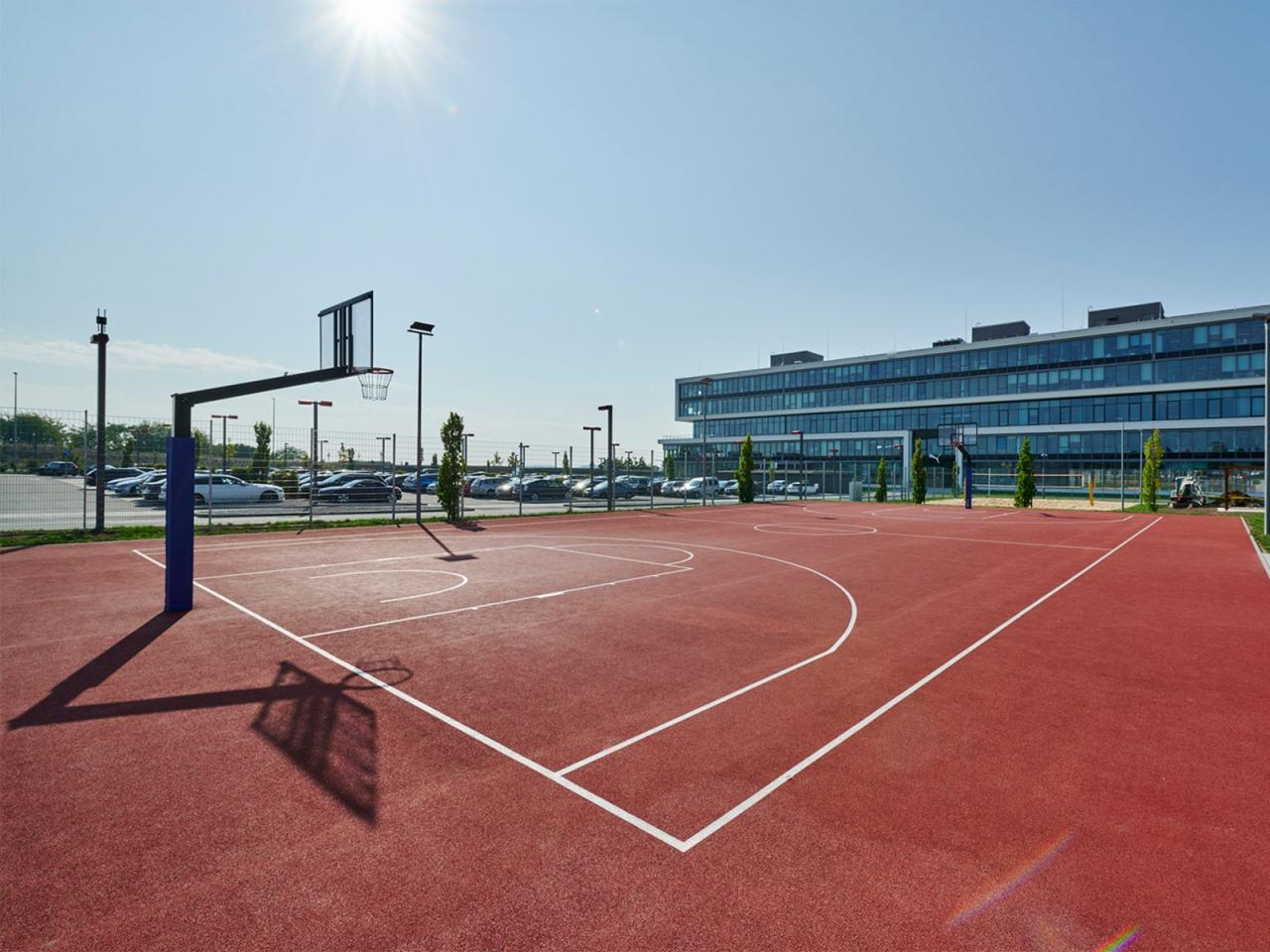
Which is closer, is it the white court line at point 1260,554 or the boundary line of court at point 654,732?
the boundary line of court at point 654,732

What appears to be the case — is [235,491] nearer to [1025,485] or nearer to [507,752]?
[507,752]

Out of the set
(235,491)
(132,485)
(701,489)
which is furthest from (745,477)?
(132,485)

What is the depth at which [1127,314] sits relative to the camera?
65.9 m

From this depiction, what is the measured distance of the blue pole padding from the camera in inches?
394

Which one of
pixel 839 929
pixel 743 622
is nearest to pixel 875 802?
pixel 839 929

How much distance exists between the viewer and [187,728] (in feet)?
18.6

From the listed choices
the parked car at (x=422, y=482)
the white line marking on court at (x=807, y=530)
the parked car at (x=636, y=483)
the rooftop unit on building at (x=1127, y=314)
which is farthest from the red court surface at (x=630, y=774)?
the rooftop unit on building at (x=1127, y=314)

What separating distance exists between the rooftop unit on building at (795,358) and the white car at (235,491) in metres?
72.9

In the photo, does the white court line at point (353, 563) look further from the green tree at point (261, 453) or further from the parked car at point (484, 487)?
the parked car at point (484, 487)

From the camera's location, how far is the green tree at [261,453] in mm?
28337

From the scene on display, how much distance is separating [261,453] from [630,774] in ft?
119

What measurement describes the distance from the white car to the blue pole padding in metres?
21.5

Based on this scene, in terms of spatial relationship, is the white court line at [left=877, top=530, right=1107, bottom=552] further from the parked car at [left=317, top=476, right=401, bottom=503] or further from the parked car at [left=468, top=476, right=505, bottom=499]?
the parked car at [left=468, top=476, right=505, bottom=499]

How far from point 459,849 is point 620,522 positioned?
23282 millimetres
